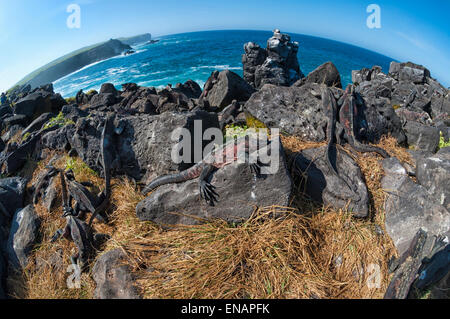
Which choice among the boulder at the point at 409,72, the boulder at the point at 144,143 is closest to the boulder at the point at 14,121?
the boulder at the point at 144,143

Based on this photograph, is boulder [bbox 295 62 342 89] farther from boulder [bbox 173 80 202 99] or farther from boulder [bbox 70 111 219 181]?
boulder [bbox 173 80 202 99]

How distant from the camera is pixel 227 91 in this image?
8781mm

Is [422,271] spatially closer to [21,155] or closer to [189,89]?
[21,155]

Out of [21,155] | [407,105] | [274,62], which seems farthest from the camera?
[274,62]

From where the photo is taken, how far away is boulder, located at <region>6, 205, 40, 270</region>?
409cm

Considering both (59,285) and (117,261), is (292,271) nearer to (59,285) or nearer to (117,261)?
(117,261)

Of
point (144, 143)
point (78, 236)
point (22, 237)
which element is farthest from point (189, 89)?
point (78, 236)

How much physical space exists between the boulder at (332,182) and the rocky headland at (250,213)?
20mm

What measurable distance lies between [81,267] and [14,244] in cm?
193

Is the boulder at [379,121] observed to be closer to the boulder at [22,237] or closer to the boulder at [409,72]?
the boulder at [22,237]

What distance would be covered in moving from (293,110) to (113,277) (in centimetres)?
516

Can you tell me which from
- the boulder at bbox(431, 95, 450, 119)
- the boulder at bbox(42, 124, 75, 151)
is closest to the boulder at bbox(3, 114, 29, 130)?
the boulder at bbox(42, 124, 75, 151)

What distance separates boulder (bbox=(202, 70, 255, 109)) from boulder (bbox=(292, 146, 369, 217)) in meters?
5.29
